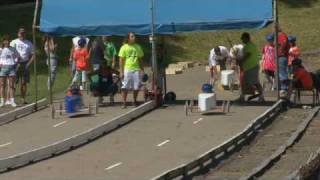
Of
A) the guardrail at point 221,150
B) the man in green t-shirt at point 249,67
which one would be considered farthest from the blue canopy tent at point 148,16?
the guardrail at point 221,150

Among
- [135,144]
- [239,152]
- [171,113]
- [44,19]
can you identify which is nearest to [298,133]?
[239,152]

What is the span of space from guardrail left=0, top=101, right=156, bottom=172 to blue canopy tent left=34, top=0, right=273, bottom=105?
263cm

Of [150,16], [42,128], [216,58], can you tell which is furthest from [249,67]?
[42,128]

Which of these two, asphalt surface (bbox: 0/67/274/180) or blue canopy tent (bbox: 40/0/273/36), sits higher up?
blue canopy tent (bbox: 40/0/273/36)

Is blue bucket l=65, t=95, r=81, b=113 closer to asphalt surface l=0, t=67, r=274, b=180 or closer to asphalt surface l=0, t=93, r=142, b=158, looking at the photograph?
asphalt surface l=0, t=93, r=142, b=158

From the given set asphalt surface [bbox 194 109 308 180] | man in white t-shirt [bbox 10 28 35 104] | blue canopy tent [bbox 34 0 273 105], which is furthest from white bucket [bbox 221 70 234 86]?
man in white t-shirt [bbox 10 28 35 104]

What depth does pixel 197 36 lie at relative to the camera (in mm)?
43406

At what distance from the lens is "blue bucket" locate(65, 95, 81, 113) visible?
20.2 metres

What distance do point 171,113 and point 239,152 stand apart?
16.8 feet

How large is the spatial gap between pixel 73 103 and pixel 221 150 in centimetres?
630

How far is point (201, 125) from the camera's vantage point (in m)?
18.5

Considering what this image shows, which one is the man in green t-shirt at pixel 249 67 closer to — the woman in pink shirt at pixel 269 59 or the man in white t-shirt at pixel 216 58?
the woman in pink shirt at pixel 269 59

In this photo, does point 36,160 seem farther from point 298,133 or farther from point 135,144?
point 298,133

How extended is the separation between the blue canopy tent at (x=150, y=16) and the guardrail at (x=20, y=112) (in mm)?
1882
